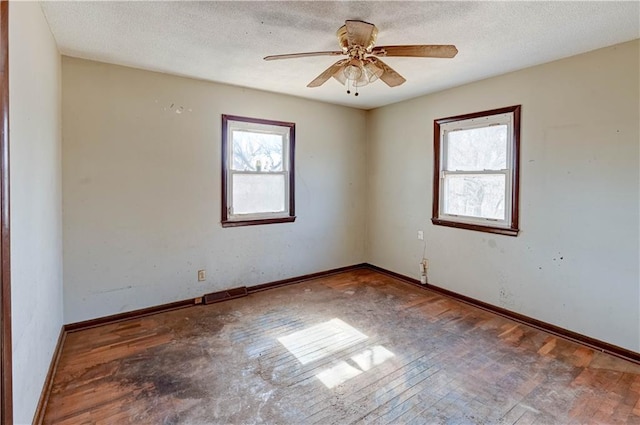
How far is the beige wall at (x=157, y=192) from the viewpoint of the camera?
10.00 ft

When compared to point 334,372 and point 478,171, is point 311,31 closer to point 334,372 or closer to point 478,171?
point 478,171

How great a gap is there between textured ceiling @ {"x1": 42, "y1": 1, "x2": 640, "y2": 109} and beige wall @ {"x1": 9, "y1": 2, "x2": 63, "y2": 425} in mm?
392

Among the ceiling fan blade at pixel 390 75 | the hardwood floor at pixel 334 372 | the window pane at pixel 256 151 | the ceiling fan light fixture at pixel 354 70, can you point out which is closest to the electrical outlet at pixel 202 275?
the hardwood floor at pixel 334 372

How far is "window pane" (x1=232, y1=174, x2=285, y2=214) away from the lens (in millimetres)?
4012

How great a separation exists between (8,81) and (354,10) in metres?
1.83

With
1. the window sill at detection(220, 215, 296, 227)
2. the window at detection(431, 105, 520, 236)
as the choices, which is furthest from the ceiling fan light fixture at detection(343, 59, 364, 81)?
the window sill at detection(220, 215, 296, 227)

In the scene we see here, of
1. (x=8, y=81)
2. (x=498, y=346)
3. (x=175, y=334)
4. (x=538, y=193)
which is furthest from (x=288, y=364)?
(x=538, y=193)

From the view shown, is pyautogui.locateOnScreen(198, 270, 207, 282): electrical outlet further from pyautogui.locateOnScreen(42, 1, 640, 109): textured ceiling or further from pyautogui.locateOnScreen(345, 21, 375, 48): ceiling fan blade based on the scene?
pyautogui.locateOnScreen(345, 21, 375, 48): ceiling fan blade

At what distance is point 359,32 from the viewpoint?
7.18ft

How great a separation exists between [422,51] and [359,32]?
0.42 metres

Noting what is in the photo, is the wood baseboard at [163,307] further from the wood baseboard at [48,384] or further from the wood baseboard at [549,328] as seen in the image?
the wood baseboard at [549,328]

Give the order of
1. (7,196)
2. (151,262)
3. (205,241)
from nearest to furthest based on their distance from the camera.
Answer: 1. (7,196)
2. (151,262)
3. (205,241)

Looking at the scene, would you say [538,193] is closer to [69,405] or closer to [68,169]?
[69,405]

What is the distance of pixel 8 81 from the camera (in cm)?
145
